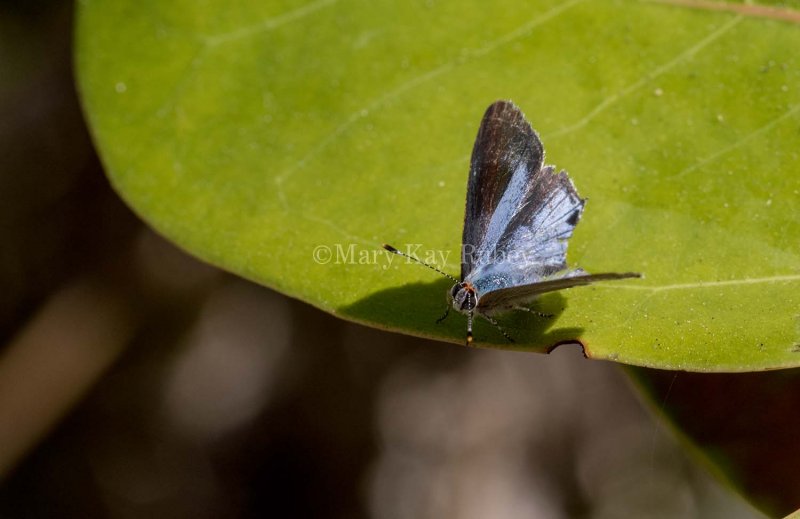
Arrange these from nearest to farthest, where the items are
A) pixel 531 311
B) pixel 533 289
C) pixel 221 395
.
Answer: pixel 533 289, pixel 531 311, pixel 221 395

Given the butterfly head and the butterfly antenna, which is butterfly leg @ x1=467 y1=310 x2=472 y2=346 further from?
the butterfly antenna

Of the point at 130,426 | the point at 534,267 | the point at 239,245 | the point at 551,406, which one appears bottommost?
the point at 551,406

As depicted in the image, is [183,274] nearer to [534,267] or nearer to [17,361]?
[17,361]

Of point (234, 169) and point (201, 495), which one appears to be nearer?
point (234, 169)

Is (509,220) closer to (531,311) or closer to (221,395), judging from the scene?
(531,311)

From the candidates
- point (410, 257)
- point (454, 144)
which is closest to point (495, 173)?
point (454, 144)

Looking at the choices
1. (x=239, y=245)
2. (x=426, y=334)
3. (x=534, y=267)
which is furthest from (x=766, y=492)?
(x=239, y=245)
